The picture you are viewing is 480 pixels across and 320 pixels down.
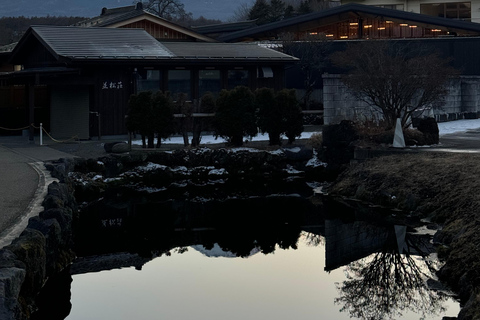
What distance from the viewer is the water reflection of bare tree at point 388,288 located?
1338cm

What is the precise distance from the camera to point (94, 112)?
34.0 metres

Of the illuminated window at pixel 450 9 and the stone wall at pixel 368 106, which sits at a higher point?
the illuminated window at pixel 450 9

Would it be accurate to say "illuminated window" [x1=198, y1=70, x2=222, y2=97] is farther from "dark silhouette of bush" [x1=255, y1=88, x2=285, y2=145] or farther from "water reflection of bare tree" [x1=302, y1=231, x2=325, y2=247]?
"water reflection of bare tree" [x1=302, y1=231, x2=325, y2=247]

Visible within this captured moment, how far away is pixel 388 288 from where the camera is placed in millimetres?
14656

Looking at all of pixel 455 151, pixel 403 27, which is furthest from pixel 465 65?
pixel 455 151

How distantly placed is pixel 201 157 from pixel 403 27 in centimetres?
2584

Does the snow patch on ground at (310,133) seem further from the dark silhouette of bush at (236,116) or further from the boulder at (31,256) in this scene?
the boulder at (31,256)

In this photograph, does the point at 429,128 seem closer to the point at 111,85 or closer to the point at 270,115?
the point at 270,115

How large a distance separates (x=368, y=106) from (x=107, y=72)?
11.0m

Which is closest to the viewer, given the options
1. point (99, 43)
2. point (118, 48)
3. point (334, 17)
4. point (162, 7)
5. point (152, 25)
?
point (118, 48)

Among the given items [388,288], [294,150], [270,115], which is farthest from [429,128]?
[388,288]

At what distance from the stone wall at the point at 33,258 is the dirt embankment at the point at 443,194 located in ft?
20.6

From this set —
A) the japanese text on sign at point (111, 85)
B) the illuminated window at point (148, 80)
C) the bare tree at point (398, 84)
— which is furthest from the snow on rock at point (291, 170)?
the japanese text on sign at point (111, 85)

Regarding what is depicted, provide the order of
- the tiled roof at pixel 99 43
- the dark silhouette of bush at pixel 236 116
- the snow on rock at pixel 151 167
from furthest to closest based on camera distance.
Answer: the tiled roof at pixel 99 43, the dark silhouette of bush at pixel 236 116, the snow on rock at pixel 151 167
